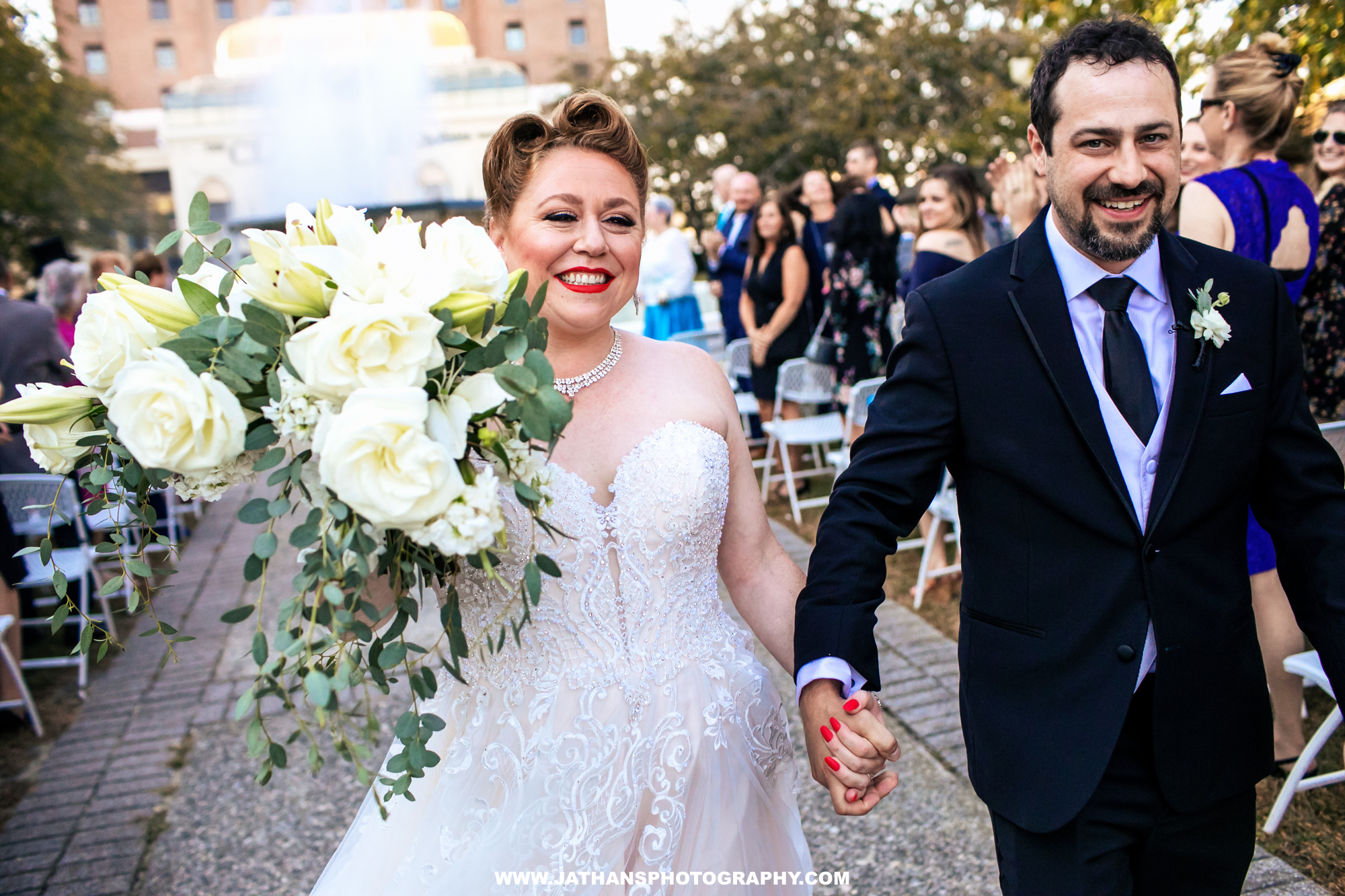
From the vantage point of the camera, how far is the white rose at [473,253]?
163 cm

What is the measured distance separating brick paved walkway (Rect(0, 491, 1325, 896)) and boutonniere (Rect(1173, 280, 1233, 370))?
1.95 metres

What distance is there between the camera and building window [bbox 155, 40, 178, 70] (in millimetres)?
59250

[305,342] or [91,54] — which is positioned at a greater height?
[91,54]

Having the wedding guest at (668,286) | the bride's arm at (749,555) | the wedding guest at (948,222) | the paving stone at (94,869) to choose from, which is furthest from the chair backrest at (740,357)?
the bride's arm at (749,555)

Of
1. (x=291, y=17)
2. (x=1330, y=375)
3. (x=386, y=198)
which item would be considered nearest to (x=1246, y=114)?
(x=1330, y=375)

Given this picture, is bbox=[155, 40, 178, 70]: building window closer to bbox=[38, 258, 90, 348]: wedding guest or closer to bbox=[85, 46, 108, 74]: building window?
bbox=[85, 46, 108, 74]: building window

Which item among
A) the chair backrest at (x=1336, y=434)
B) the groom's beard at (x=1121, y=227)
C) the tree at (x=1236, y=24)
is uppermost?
the tree at (x=1236, y=24)

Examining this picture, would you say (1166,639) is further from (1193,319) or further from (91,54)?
(91,54)

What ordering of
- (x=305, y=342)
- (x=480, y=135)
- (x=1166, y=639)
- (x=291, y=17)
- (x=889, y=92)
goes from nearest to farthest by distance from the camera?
(x=305, y=342), (x=1166, y=639), (x=889, y=92), (x=480, y=135), (x=291, y=17)

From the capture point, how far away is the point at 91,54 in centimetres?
5947

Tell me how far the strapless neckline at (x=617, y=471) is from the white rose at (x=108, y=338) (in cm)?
81

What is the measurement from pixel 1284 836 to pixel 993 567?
212cm

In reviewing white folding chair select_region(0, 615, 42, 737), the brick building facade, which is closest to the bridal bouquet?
white folding chair select_region(0, 615, 42, 737)

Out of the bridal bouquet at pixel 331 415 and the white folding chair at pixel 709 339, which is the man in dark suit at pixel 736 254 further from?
the bridal bouquet at pixel 331 415
